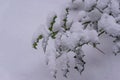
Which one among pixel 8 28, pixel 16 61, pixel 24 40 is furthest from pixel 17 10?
pixel 16 61

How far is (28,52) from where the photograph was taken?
53.4 inches

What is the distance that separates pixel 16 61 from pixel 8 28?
0.24 m

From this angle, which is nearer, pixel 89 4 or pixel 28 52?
pixel 89 4

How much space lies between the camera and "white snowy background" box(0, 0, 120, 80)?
1.20 m

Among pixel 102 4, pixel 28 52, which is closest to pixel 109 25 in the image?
pixel 102 4

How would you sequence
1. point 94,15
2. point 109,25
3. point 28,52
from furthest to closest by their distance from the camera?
point 28,52 → point 94,15 → point 109,25

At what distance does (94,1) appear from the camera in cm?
114

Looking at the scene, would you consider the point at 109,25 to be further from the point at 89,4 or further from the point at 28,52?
the point at 28,52

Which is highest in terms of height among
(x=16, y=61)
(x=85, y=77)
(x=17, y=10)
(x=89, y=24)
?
(x=17, y=10)

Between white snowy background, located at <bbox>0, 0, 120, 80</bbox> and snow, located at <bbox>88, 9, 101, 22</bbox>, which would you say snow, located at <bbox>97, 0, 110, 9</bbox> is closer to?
snow, located at <bbox>88, 9, 101, 22</bbox>

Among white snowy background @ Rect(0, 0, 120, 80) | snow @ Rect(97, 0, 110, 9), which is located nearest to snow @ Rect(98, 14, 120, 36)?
snow @ Rect(97, 0, 110, 9)

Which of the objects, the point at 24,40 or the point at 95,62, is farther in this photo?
the point at 24,40

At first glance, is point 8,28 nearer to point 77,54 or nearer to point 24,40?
point 24,40

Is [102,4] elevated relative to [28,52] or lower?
elevated
